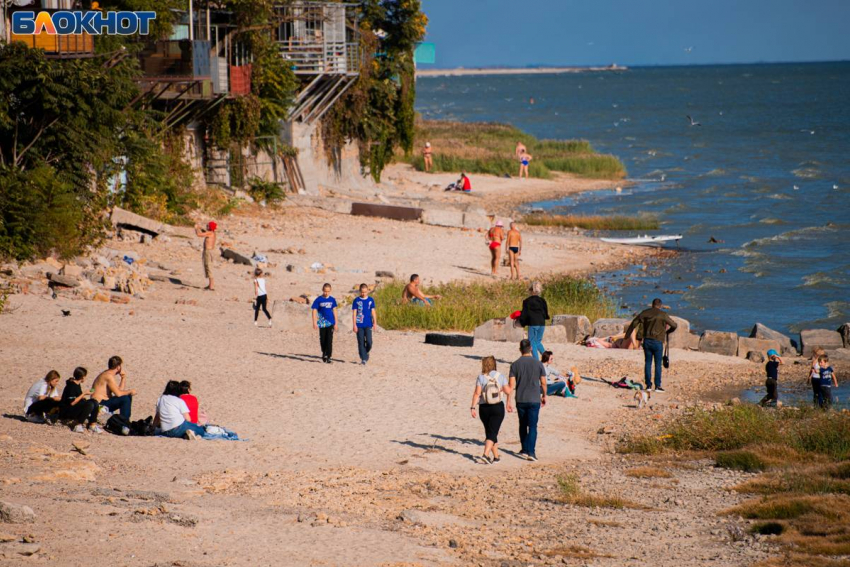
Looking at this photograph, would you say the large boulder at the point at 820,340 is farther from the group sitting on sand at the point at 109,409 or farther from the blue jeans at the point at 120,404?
the blue jeans at the point at 120,404

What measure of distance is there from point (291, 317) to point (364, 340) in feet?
11.5

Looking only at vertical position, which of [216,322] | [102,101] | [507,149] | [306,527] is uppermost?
[507,149]

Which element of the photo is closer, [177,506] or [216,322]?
[177,506]

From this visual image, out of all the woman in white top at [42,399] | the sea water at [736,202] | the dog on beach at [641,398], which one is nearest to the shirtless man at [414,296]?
the dog on beach at [641,398]

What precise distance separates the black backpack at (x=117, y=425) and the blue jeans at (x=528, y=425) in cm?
461

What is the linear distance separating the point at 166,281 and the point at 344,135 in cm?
2056

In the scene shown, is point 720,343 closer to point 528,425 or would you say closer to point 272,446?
point 528,425

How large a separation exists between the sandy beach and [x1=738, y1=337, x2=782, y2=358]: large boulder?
0.76 metres

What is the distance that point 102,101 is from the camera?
24609 millimetres

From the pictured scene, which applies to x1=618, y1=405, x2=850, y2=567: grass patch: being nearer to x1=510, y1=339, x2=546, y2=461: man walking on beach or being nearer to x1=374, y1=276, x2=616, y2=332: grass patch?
x1=510, y1=339, x2=546, y2=461: man walking on beach

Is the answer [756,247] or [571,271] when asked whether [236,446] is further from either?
[756,247]

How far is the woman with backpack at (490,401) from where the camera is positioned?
1234cm

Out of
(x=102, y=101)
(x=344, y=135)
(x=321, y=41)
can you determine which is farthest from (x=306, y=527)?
(x=344, y=135)

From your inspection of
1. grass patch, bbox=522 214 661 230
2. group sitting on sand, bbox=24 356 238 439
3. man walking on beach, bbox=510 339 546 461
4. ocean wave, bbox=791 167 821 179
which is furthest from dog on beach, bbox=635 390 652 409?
ocean wave, bbox=791 167 821 179
